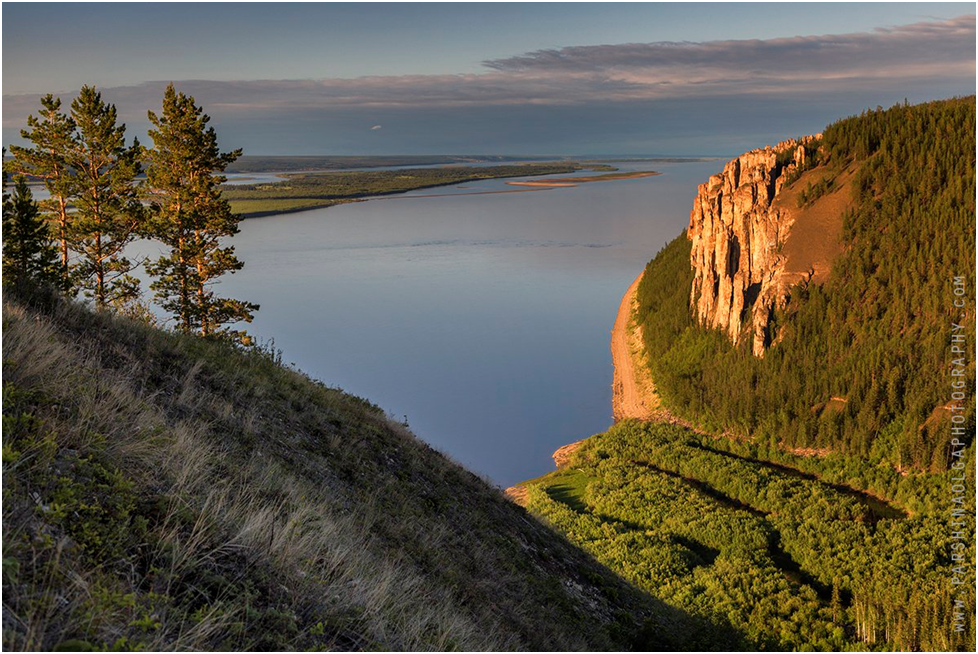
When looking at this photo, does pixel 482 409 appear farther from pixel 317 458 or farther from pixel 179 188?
pixel 317 458

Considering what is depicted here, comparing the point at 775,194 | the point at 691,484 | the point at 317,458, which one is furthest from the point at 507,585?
the point at 775,194

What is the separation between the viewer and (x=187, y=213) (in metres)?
31.6

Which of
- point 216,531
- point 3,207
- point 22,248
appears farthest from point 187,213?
point 216,531

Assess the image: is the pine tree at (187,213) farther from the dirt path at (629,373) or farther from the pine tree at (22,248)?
the dirt path at (629,373)

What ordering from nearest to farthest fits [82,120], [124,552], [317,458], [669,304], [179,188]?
1. [124,552]
2. [317,458]
3. [82,120]
4. [179,188]
5. [669,304]

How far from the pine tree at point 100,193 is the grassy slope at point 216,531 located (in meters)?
20.3

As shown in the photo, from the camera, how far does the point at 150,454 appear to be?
6160 millimetres

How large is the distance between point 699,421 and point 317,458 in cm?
5954

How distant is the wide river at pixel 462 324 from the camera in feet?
212

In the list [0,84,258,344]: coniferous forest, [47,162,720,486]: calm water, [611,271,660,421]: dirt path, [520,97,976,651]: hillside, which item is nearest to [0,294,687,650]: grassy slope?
[520,97,976,651]: hillside

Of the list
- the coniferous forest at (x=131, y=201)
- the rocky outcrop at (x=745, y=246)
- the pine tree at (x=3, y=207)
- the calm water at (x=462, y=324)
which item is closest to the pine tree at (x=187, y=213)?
the coniferous forest at (x=131, y=201)

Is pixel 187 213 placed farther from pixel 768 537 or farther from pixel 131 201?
pixel 768 537

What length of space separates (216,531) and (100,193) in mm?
30038

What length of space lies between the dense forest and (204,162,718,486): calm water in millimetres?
13947
